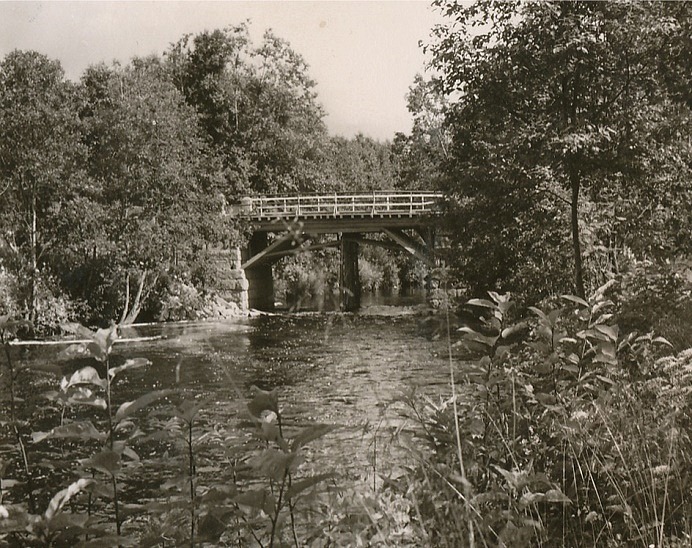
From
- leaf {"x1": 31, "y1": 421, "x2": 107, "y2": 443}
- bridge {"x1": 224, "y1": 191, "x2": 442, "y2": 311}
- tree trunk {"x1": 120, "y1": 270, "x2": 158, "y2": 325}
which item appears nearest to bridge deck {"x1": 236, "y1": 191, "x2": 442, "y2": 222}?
bridge {"x1": 224, "y1": 191, "x2": 442, "y2": 311}

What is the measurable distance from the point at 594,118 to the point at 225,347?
11.3 m

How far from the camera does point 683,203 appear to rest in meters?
11.2

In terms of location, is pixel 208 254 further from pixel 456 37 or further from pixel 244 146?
pixel 456 37

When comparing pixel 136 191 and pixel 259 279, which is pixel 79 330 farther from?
pixel 259 279

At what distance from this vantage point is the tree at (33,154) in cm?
2445

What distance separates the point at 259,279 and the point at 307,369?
2144cm

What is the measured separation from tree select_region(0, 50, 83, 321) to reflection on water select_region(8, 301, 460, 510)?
15.3 feet

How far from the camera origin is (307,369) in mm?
15148

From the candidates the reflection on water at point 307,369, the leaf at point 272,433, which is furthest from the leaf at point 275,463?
the reflection on water at point 307,369

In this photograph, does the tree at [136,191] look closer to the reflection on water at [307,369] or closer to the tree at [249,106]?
the reflection on water at [307,369]

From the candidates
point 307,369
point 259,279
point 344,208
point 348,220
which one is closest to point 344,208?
point 344,208

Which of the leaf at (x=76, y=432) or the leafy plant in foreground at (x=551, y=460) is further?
the leafy plant in foreground at (x=551, y=460)

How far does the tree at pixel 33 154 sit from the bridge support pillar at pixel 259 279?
10.00m

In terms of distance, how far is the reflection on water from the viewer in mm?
9023
